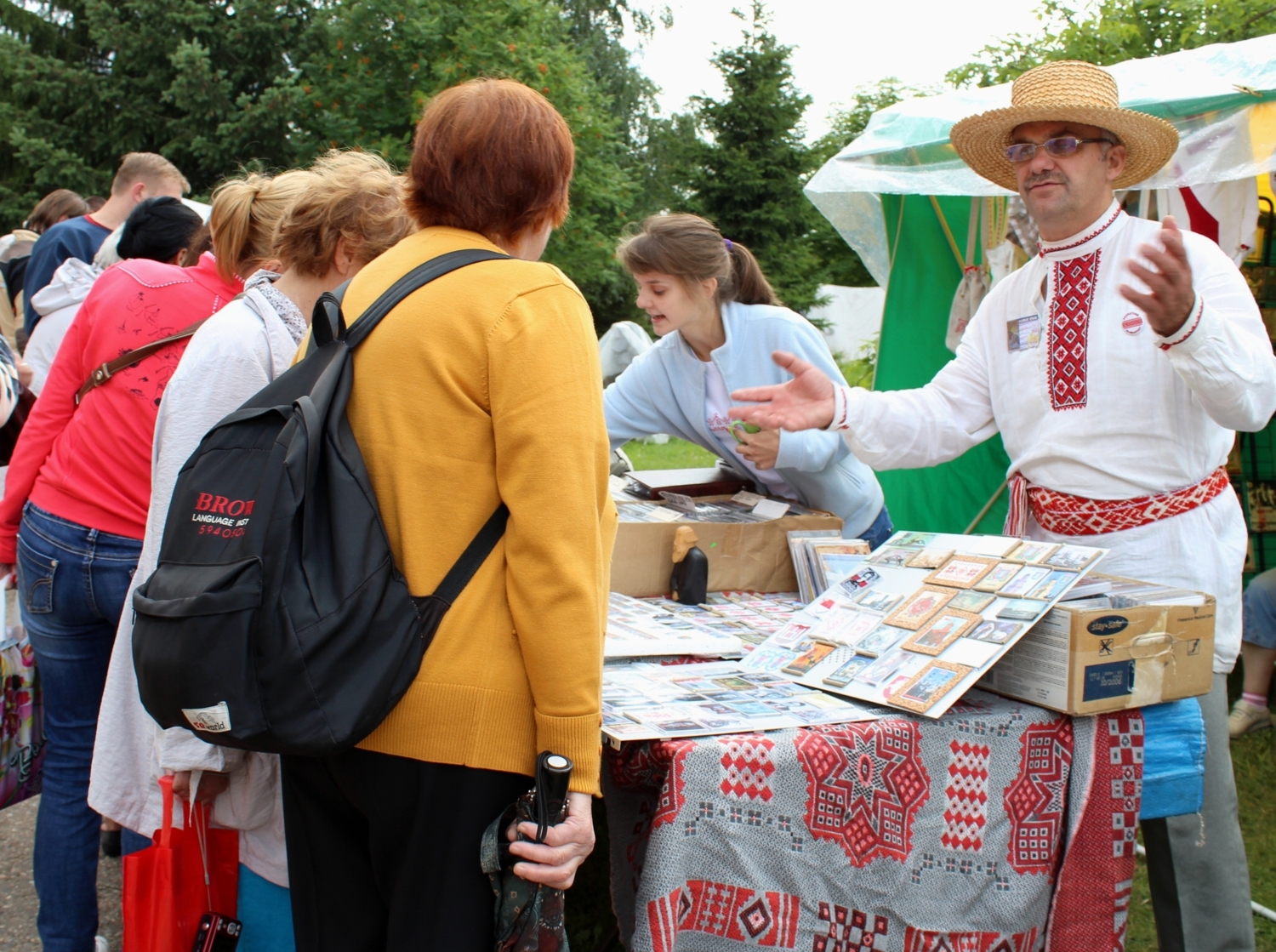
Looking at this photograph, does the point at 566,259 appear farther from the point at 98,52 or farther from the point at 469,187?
the point at 469,187

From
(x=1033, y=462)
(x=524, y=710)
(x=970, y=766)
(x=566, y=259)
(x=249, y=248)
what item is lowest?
(x=970, y=766)

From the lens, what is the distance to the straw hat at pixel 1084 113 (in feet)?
7.45

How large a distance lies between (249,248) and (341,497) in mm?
1217

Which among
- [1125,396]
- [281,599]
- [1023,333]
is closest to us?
[281,599]

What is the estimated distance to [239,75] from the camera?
1483 cm

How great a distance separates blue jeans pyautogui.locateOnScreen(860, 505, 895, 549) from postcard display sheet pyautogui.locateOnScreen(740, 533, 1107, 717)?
929 mm

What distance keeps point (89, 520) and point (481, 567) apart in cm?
131

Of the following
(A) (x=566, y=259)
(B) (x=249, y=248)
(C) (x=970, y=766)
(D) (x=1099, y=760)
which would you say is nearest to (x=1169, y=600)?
(D) (x=1099, y=760)

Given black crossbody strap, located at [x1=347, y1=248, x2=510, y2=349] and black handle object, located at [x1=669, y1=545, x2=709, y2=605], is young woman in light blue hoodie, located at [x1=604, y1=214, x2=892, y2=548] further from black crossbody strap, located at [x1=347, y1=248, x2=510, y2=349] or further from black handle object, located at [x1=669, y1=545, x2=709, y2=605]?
black crossbody strap, located at [x1=347, y1=248, x2=510, y2=349]

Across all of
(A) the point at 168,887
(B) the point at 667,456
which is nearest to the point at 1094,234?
(A) the point at 168,887

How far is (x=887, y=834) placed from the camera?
179cm

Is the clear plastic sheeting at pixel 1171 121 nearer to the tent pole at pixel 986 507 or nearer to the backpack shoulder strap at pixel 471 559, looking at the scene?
the tent pole at pixel 986 507

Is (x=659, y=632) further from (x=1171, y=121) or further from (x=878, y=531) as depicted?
(x=1171, y=121)

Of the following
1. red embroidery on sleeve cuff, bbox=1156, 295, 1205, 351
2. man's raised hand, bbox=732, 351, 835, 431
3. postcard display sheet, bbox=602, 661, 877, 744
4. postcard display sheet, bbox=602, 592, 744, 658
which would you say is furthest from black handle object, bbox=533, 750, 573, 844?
red embroidery on sleeve cuff, bbox=1156, 295, 1205, 351
